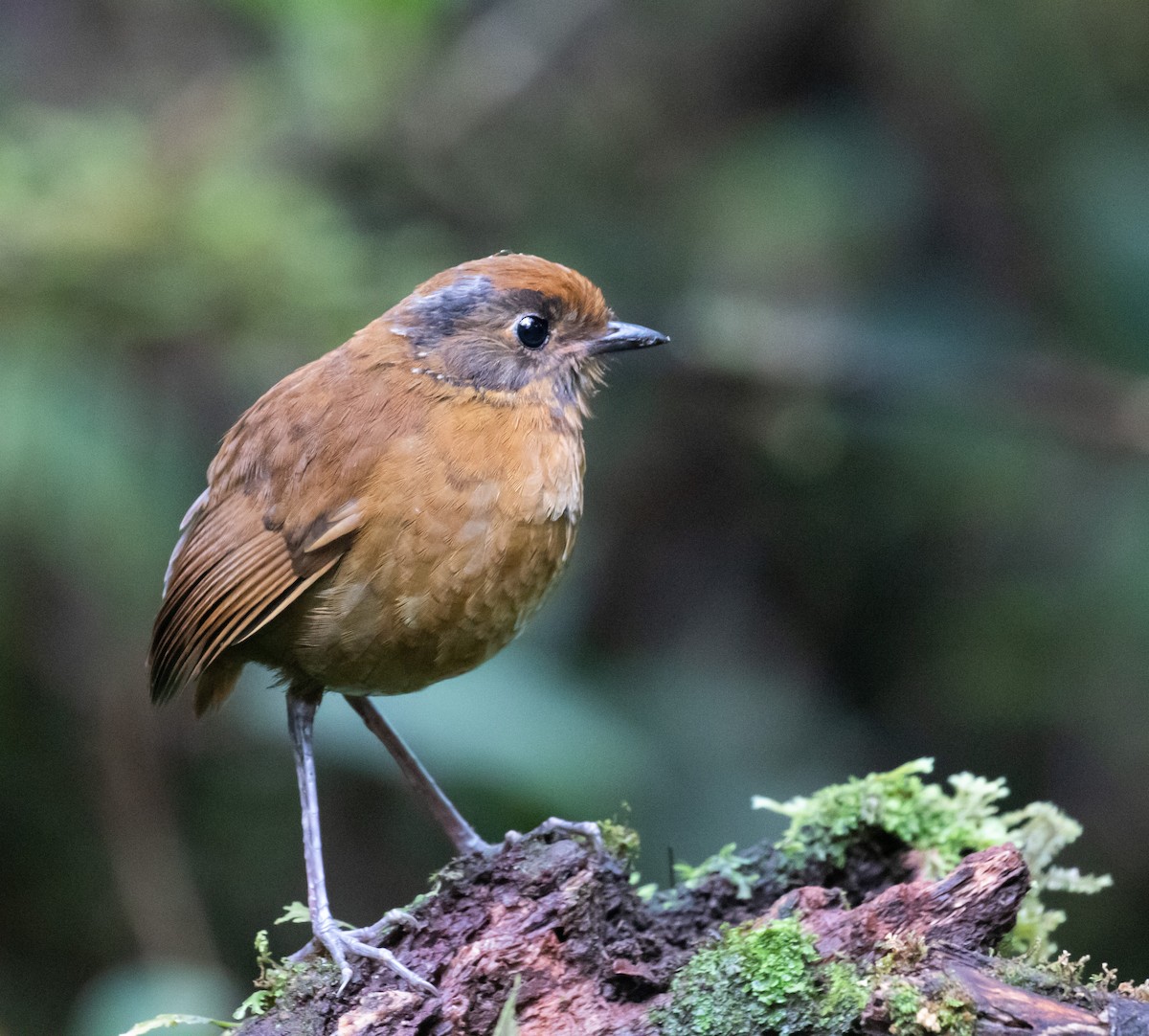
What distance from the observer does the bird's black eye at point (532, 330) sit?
3.63 metres

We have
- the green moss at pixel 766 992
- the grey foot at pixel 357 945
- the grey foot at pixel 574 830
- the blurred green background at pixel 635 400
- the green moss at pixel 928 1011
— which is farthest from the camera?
the blurred green background at pixel 635 400

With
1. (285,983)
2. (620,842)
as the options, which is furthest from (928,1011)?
(285,983)

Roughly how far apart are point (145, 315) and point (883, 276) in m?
3.33

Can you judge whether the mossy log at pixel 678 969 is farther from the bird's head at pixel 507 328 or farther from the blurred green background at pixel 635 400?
the blurred green background at pixel 635 400

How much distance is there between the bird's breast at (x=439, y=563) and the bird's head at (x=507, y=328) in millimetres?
242

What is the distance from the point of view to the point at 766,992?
257 cm

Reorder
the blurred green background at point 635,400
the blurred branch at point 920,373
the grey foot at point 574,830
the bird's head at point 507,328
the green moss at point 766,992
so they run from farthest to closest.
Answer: the blurred branch at point 920,373
the blurred green background at point 635,400
the bird's head at point 507,328
the grey foot at point 574,830
the green moss at point 766,992

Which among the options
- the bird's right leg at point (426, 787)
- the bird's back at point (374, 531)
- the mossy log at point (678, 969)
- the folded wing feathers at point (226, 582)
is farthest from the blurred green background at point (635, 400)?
the mossy log at point (678, 969)

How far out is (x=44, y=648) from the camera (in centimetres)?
590

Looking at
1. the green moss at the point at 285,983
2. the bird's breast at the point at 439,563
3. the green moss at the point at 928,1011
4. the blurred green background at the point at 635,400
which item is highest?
the blurred green background at the point at 635,400

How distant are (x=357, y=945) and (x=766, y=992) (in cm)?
84

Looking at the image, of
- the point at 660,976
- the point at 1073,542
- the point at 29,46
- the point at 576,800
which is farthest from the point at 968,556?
the point at 29,46

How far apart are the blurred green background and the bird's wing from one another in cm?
129

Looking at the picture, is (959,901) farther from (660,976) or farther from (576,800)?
(576,800)
